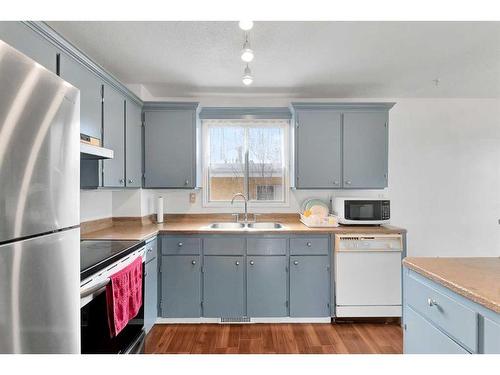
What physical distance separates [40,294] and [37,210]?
229 millimetres

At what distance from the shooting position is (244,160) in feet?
10.6

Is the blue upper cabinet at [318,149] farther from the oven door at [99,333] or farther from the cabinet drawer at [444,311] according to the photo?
the oven door at [99,333]

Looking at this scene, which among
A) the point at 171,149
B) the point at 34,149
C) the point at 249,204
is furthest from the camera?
the point at 249,204

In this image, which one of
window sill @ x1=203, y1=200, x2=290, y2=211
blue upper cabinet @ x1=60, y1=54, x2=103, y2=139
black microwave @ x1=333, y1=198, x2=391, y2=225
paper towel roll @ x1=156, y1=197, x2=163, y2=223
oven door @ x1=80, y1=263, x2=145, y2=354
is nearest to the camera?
oven door @ x1=80, y1=263, x2=145, y2=354

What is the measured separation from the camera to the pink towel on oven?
146 cm

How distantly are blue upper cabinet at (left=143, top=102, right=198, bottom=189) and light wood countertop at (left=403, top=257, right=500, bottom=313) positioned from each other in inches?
85.0

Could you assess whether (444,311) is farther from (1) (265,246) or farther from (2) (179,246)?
(2) (179,246)

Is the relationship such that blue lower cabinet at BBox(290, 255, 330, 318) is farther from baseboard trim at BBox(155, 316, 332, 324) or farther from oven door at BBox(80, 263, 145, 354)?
oven door at BBox(80, 263, 145, 354)

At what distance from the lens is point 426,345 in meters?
1.20

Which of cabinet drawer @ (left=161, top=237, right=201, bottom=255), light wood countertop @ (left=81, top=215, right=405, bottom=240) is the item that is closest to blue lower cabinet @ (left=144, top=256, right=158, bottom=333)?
cabinet drawer @ (left=161, top=237, right=201, bottom=255)

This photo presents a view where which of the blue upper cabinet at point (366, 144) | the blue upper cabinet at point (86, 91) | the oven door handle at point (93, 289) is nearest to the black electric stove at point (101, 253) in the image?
the oven door handle at point (93, 289)

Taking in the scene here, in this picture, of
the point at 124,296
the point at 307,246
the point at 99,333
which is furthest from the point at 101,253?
the point at 307,246
